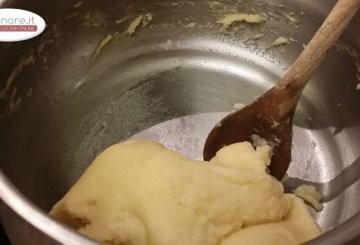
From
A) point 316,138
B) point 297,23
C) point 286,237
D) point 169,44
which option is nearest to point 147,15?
point 169,44

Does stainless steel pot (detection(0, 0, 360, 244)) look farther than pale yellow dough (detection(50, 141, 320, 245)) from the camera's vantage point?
Yes

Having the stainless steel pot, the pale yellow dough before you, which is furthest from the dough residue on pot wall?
the pale yellow dough

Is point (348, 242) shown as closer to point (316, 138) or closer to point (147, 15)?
point (316, 138)

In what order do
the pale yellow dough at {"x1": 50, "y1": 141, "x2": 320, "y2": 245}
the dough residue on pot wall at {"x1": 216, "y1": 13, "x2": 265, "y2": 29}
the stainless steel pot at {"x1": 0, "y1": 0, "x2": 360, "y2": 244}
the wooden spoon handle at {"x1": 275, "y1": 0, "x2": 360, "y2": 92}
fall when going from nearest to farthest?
the pale yellow dough at {"x1": 50, "y1": 141, "x2": 320, "y2": 245} → the wooden spoon handle at {"x1": 275, "y1": 0, "x2": 360, "y2": 92} → the stainless steel pot at {"x1": 0, "y1": 0, "x2": 360, "y2": 244} → the dough residue on pot wall at {"x1": 216, "y1": 13, "x2": 265, "y2": 29}

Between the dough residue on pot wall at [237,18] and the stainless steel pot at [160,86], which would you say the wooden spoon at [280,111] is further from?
the dough residue on pot wall at [237,18]

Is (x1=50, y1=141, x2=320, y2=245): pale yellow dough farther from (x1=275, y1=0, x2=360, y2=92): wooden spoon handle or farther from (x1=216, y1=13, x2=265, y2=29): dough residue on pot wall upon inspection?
(x1=216, y1=13, x2=265, y2=29): dough residue on pot wall

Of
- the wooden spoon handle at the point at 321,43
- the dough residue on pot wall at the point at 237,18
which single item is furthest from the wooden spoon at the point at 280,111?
the dough residue on pot wall at the point at 237,18
